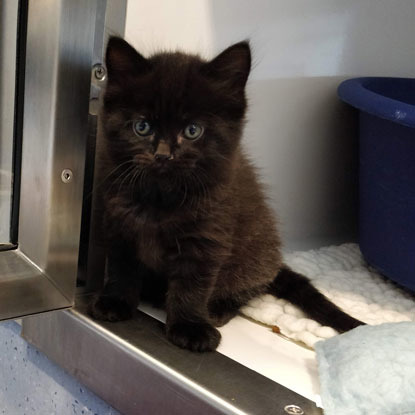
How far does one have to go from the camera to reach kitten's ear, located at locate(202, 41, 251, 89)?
90 centimetres

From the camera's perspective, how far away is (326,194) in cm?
159

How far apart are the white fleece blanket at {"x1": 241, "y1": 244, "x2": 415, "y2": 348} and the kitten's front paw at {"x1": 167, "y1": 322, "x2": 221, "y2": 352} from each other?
0.17m

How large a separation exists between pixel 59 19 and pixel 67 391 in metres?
0.61

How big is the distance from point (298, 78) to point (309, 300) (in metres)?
0.55

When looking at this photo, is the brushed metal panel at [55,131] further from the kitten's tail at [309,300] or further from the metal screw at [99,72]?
the kitten's tail at [309,300]

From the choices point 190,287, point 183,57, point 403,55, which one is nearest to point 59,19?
point 183,57

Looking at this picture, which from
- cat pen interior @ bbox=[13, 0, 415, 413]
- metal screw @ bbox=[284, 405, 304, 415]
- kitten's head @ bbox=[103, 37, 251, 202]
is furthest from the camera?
cat pen interior @ bbox=[13, 0, 415, 413]

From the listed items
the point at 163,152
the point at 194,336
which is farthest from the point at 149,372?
the point at 163,152

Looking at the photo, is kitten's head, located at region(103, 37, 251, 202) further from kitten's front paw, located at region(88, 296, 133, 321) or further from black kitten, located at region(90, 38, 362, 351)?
kitten's front paw, located at region(88, 296, 133, 321)

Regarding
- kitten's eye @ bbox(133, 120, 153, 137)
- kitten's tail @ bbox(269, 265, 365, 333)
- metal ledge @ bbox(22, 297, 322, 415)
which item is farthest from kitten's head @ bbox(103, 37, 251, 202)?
kitten's tail @ bbox(269, 265, 365, 333)

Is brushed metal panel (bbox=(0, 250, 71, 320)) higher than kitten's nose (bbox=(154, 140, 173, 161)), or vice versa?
kitten's nose (bbox=(154, 140, 173, 161))

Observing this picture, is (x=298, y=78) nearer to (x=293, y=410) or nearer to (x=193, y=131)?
(x=193, y=131)

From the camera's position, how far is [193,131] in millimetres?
885

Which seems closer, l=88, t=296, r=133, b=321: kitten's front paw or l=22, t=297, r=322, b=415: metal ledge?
l=22, t=297, r=322, b=415: metal ledge
